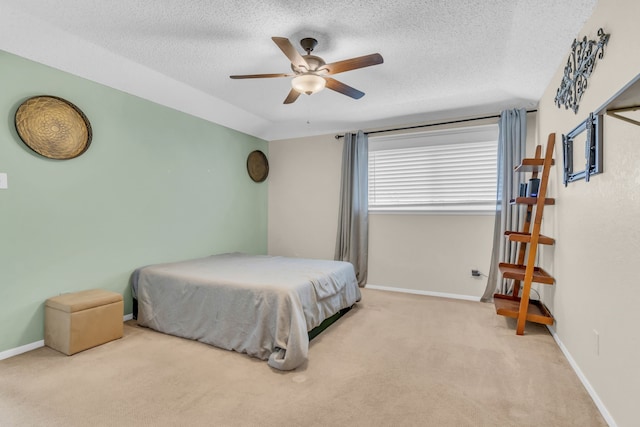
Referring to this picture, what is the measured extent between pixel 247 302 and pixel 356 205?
2504mm

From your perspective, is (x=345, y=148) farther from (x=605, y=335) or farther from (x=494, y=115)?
(x=605, y=335)

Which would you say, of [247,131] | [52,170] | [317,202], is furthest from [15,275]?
[317,202]

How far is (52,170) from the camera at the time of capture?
8.54 feet

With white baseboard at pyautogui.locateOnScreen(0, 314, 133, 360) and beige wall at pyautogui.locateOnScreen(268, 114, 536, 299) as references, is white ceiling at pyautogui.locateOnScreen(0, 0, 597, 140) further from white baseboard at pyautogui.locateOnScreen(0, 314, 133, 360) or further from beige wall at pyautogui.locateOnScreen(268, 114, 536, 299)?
white baseboard at pyautogui.locateOnScreen(0, 314, 133, 360)

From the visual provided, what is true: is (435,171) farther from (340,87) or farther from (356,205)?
(340,87)

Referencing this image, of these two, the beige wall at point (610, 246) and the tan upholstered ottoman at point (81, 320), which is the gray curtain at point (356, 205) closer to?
the beige wall at point (610, 246)

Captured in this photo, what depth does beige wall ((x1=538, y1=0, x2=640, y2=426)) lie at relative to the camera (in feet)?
4.77

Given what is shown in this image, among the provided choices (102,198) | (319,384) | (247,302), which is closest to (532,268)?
(319,384)

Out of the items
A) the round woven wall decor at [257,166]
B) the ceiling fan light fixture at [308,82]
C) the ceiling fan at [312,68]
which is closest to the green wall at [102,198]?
the round woven wall decor at [257,166]

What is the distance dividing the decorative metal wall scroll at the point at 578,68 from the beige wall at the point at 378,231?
4.57 feet

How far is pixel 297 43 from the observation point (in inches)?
96.0

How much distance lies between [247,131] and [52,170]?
8.61 feet

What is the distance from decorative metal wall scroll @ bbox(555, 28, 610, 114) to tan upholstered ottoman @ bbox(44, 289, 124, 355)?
3.88 metres

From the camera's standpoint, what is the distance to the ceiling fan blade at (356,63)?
6.73 feet
